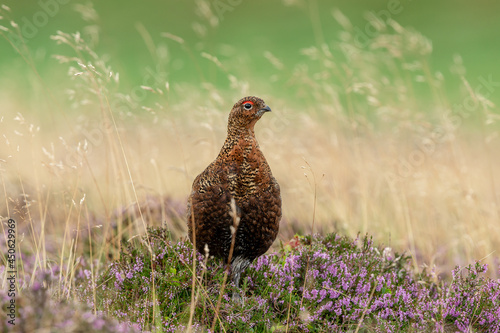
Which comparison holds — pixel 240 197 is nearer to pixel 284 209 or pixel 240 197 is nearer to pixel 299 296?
pixel 299 296

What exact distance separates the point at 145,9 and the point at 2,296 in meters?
26.1

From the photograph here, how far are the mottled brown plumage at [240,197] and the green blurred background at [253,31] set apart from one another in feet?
36.7

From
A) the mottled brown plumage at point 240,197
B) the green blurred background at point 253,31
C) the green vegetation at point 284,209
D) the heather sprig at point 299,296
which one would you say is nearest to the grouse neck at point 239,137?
the mottled brown plumage at point 240,197

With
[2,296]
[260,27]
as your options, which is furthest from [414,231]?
[260,27]

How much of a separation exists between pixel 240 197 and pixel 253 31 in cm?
2071

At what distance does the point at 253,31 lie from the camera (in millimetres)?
23516

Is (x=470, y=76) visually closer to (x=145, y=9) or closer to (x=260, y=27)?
(x=260, y=27)

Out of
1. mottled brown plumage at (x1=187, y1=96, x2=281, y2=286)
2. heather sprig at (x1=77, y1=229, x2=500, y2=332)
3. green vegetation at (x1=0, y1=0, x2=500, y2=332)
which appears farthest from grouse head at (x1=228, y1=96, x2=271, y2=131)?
heather sprig at (x1=77, y1=229, x2=500, y2=332)

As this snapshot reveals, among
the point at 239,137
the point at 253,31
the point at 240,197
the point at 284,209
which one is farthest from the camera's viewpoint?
the point at 253,31

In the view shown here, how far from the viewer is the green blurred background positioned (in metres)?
17.9

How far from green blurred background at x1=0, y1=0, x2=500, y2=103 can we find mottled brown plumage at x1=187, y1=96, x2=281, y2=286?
11198 millimetres

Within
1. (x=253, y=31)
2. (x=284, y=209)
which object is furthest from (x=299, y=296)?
(x=253, y=31)

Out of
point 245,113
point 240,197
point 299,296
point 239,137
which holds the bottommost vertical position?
point 299,296

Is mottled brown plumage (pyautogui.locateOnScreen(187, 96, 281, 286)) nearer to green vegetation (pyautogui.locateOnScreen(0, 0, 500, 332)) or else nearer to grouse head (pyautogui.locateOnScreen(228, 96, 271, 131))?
grouse head (pyautogui.locateOnScreen(228, 96, 271, 131))
